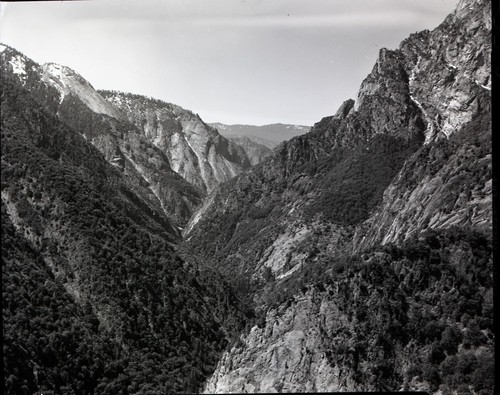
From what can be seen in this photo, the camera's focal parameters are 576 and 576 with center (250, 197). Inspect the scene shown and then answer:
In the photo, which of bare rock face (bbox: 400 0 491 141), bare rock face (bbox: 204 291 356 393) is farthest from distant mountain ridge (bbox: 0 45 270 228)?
bare rock face (bbox: 204 291 356 393)

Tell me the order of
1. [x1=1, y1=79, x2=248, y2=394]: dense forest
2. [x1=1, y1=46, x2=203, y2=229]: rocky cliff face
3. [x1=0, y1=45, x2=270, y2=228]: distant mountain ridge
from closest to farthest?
1. [x1=1, y1=79, x2=248, y2=394]: dense forest
2. [x1=1, y1=46, x2=203, y2=229]: rocky cliff face
3. [x1=0, y1=45, x2=270, y2=228]: distant mountain ridge

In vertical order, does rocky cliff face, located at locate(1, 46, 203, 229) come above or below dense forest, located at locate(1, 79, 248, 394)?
above

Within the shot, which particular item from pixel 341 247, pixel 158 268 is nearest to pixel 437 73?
pixel 341 247

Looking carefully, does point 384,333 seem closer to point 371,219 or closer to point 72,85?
point 371,219

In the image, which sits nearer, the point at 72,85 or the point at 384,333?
the point at 384,333

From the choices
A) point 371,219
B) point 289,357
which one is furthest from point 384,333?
point 371,219

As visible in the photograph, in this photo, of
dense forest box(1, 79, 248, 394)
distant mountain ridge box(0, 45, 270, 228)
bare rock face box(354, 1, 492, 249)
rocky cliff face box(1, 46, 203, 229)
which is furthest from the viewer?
distant mountain ridge box(0, 45, 270, 228)

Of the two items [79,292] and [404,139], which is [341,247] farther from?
[79,292]

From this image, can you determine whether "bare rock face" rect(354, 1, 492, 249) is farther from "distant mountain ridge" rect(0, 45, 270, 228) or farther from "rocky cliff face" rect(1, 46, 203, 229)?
"rocky cliff face" rect(1, 46, 203, 229)
